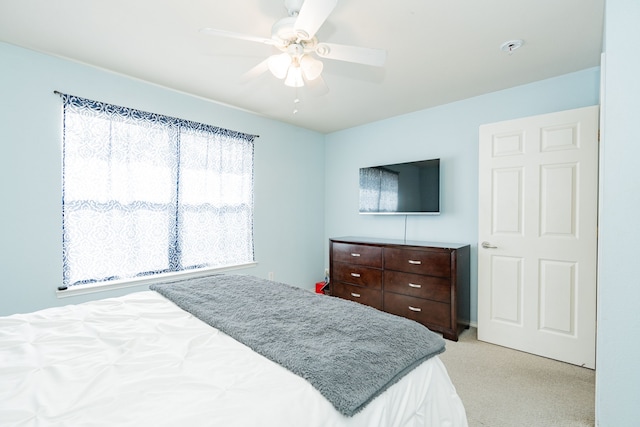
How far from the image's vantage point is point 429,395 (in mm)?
1252

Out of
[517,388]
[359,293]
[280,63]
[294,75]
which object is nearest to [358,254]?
[359,293]

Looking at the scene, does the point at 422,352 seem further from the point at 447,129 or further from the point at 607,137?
the point at 447,129

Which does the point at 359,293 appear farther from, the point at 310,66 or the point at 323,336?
the point at 310,66

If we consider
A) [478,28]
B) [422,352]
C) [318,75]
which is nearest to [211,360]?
[422,352]

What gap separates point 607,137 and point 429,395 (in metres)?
1.41

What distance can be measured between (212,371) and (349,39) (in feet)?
7.26

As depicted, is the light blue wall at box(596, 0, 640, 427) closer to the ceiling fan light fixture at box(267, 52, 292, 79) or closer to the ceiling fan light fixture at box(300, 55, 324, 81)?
the ceiling fan light fixture at box(300, 55, 324, 81)

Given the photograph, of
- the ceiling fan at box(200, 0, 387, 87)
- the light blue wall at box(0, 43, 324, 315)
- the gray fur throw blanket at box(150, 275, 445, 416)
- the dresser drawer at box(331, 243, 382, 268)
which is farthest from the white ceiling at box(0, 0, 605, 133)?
the dresser drawer at box(331, 243, 382, 268)

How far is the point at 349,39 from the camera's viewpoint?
2.19m

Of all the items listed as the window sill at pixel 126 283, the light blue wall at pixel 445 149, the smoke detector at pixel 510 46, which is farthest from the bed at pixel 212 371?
the light blue wall at pixel 445 149

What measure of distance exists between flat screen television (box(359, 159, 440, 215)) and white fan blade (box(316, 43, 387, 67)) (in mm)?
1957

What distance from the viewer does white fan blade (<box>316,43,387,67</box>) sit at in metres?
1.73

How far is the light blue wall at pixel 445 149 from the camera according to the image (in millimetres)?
2873

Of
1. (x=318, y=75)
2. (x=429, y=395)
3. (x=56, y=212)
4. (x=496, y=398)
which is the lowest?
(x=496, y=398)
